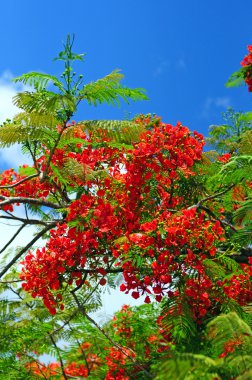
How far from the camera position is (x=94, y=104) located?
5.45 meters

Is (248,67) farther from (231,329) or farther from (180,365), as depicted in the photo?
(180,365)

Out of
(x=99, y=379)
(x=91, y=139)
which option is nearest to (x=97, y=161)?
(x=91, y=139)

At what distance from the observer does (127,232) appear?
5.57 metres

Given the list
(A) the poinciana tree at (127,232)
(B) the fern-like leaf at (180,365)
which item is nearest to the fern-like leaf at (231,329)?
(B) the fern-like leaf at (180,365)

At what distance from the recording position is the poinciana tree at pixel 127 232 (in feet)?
15.9

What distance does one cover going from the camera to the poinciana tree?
4832mm

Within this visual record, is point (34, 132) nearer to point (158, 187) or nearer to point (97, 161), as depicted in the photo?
point (97, 161)

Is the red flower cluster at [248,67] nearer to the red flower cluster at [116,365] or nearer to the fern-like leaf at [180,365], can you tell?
the red flower cluster at [116,365]

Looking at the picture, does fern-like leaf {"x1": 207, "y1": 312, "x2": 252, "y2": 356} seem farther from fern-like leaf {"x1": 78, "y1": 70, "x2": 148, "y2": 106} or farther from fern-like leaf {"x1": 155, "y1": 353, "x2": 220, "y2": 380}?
fern-like leaf {"x1": 78, "y1": 70, "x2": 148, "y2": 106}

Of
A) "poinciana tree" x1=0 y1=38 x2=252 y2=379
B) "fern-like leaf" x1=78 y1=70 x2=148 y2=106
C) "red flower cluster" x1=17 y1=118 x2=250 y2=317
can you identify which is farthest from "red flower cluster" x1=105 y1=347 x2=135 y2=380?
"fern-like leaf" x1=78 y1=70 x2=148 y2=106

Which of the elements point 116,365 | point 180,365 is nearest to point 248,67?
point 116,365

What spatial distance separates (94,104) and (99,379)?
349 cm

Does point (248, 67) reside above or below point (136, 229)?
above

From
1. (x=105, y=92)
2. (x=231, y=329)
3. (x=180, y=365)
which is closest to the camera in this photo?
(x=180, y=365)
